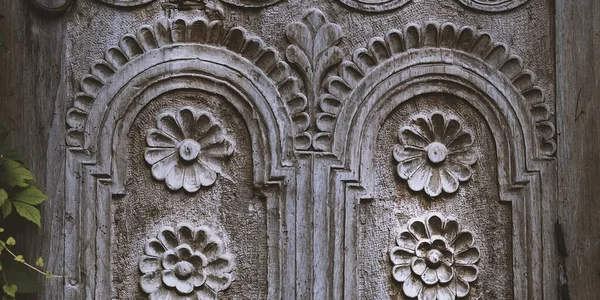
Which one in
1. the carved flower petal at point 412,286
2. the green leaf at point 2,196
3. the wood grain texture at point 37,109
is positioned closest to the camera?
the green leaf at point 2,196

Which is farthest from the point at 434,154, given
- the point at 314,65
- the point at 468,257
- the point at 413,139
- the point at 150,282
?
the point at 150,282

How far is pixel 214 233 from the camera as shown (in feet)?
8.36

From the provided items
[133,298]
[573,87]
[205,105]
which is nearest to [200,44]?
[205,105]

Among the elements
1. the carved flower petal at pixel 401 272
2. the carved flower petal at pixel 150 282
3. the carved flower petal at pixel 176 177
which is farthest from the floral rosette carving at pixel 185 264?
the carved flower petal at pixel 401 272

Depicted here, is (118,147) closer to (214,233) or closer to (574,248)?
(214,233)

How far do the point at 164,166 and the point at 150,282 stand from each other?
300mm

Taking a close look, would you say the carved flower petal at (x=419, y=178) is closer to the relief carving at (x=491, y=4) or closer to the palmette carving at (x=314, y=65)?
the palmette carving at (x=314, y=65)

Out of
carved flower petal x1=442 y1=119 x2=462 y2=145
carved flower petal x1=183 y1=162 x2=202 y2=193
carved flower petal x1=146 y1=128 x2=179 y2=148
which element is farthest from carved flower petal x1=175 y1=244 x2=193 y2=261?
carved flower petal x1=442 y1=119 x2=462 y2=145

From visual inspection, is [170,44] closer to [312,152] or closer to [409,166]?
[312,152]

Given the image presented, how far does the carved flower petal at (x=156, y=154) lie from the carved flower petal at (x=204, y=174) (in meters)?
0.08

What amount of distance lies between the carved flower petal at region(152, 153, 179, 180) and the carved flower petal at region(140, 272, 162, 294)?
250 millimetres

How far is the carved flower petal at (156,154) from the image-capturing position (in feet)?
8.30

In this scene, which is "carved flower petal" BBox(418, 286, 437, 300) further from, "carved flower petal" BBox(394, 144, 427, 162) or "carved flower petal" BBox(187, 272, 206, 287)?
"carved flower petal" BBox(187, 272, 206, 287)

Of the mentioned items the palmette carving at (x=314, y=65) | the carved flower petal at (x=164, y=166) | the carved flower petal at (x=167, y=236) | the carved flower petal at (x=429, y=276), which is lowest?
the carved flower petal at (x=429, y=276)
